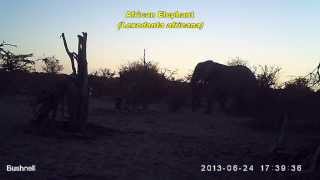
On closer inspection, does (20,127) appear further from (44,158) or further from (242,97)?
(242,97)

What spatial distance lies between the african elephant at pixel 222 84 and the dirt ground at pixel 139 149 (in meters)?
5.14

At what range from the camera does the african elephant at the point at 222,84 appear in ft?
72.5

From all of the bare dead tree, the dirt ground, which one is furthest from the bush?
the bare dead tree

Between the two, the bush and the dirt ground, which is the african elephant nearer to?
the bush

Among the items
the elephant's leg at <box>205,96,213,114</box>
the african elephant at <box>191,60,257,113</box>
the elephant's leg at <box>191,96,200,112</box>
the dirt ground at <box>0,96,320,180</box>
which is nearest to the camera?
the dirt ground at <box>0,96,320,180</box>

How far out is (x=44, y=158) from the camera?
9570 mm

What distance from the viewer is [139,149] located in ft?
36.5

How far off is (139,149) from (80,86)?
3.26 metres

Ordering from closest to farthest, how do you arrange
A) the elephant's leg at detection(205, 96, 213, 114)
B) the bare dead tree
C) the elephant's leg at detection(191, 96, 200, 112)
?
the bare dead tree
the elephant's leg at detection(205, 96, 213, 114)
the elephant's leg at detection(191, 96, 200, 112)

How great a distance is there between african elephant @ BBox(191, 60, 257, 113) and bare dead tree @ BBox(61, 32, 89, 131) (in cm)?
887

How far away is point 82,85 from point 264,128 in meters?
6.08

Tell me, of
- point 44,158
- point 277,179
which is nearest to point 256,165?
point 277,179

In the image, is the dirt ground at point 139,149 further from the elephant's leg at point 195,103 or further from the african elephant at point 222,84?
the elephant's leg at point 195,103

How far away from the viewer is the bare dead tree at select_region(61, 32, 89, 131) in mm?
13422
